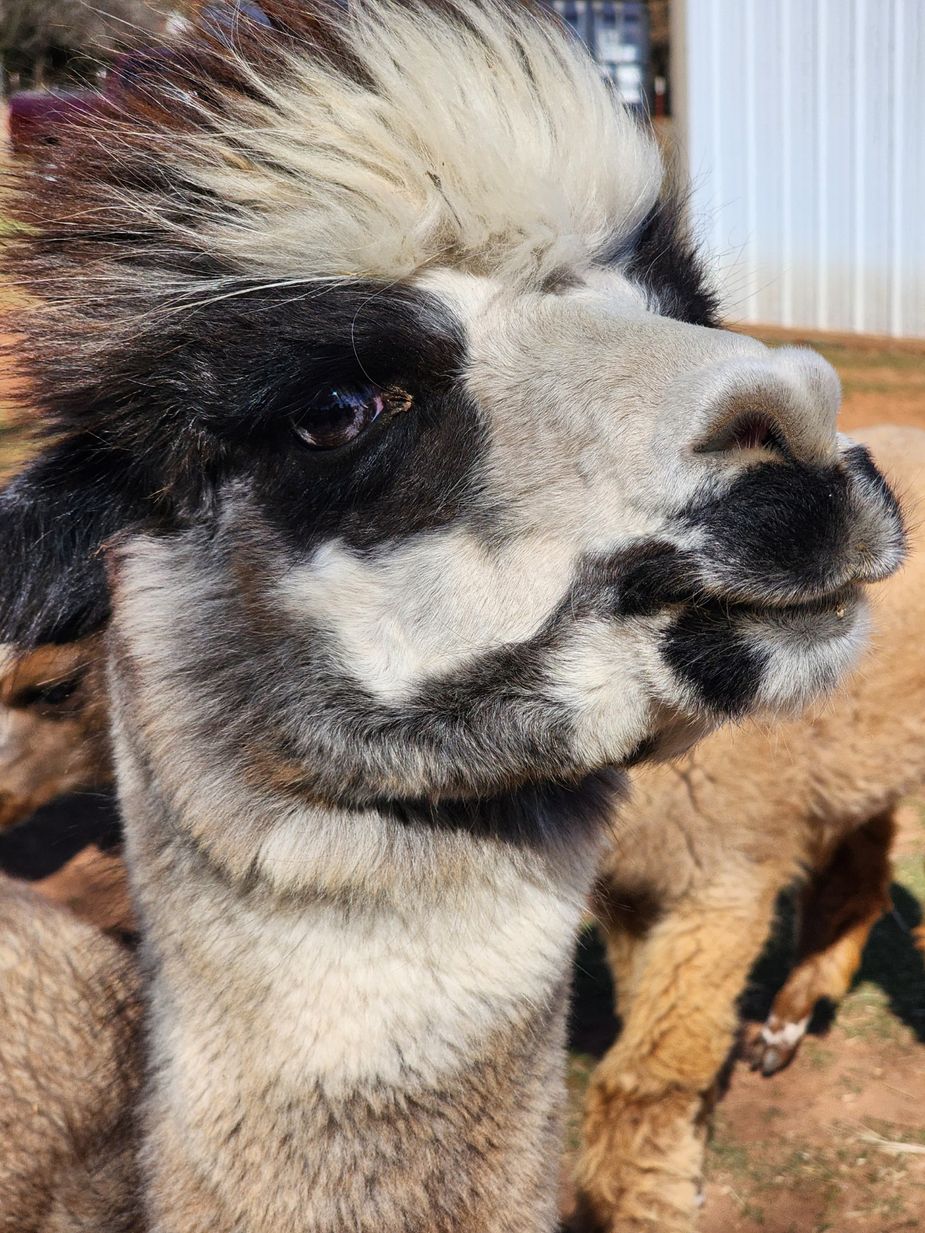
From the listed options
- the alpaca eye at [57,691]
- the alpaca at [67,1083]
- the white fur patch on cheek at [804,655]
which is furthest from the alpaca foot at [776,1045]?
the white fur patch on cheek at [804,655]

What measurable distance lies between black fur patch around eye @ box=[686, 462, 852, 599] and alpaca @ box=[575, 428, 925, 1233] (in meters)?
1.77

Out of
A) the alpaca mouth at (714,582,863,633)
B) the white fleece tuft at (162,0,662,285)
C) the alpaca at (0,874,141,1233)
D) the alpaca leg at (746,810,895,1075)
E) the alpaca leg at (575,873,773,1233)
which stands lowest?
the alpaca leg at (746,810,895,1075)

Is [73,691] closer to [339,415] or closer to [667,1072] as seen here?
[339,415]

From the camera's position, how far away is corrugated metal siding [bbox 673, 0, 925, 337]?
31.3 feet

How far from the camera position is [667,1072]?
10.7 ft

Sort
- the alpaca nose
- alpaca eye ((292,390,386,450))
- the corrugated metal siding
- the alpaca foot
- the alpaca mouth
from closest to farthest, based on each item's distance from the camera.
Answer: the alpaca nose → the alpaca mouth → alpaca eye ((292,390,386,450)) → the alpaca foot → the corrugated metal siding

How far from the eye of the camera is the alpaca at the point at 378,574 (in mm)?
1498

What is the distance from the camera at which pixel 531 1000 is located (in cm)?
165

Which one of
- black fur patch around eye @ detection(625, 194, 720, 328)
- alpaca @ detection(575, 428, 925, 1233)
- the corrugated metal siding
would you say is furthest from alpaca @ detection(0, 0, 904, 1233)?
the corrugated metal siding

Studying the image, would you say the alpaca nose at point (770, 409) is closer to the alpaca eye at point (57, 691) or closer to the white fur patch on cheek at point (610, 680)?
the white fur patch on cheek at point (610, 680)

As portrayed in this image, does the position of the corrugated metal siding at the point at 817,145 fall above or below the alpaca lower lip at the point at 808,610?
below

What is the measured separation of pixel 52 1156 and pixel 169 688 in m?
0.83

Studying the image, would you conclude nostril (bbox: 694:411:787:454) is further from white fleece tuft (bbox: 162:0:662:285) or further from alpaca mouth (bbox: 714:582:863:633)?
white fleece tuft (bbox: 162:0:662:285)

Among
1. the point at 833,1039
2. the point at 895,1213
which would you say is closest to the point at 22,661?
the point at 895,1213
